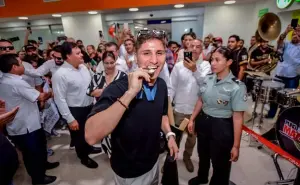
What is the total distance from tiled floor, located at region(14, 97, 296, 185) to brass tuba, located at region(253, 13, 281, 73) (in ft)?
6.86

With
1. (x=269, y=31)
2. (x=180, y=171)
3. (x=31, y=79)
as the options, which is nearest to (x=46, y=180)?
(x=31, y=79)

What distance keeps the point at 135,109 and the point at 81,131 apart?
5.96 feet

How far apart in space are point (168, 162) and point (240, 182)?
1.49m

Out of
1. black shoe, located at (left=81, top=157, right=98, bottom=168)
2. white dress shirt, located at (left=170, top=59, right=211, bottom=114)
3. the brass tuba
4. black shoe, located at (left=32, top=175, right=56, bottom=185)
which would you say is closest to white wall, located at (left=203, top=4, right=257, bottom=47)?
the brass tuba

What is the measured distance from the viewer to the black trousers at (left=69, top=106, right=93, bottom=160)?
2364 millimetres

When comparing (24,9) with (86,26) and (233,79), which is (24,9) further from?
(233,79)

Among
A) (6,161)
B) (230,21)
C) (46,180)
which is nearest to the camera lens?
(6,161)

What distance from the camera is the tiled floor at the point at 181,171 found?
2.26 m

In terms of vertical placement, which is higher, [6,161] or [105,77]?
[105,77]

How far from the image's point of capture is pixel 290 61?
12.1 feet

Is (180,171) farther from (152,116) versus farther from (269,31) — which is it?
(269,31)

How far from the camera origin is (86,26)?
7898mm

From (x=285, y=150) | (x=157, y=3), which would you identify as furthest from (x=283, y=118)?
(x=157, y=3)

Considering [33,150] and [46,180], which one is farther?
[46,180]
